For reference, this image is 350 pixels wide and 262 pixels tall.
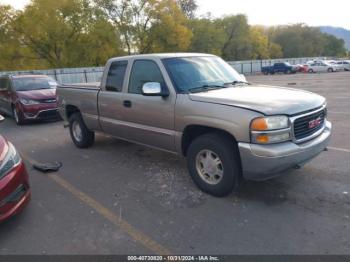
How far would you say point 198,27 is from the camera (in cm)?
5284

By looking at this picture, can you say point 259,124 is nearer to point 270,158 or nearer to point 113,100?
point 270,158

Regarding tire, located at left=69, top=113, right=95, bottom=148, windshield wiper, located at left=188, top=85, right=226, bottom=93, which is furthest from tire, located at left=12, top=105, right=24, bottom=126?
windshield wiper, located at left=188, top=85, right=226, bottom=93

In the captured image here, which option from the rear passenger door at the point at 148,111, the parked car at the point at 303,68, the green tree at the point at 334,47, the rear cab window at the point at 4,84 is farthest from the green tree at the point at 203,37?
the green tree at the point at 334,47

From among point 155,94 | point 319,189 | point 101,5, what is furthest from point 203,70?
point 101,5

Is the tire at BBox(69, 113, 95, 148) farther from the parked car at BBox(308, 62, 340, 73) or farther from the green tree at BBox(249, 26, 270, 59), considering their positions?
the green tree at BBox(249, 26, 270, 59)

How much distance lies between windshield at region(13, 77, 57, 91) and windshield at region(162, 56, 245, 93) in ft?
26.0

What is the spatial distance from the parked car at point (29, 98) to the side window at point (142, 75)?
18.9 feet

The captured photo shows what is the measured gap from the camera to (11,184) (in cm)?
335

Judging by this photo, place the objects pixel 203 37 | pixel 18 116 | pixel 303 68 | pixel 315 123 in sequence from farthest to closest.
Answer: pixel 203 37 < pixel 303 68 < pixel 18 116 < pixel 315 123

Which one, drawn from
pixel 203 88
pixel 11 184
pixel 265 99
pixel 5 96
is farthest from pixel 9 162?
pixel 5 96

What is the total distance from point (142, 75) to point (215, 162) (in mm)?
1932

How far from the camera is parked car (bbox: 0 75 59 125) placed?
999cm

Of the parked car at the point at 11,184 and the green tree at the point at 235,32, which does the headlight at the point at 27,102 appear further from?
the green tree at the point at 235,32

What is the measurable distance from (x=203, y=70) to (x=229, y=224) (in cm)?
237
